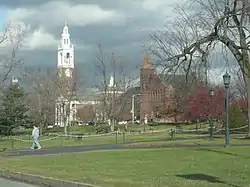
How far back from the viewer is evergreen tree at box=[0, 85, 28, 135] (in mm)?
66188

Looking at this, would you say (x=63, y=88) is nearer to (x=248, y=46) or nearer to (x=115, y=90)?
(x=115, y=90)

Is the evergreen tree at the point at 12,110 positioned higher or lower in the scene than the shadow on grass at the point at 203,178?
higher

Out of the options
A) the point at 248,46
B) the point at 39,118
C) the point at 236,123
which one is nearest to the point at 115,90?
the point at 39,118

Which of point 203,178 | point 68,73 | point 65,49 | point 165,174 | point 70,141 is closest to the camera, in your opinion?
point 203,178

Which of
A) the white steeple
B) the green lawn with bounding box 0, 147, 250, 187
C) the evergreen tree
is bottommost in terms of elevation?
the green lawn with bounding box 0, 147, 250, 187

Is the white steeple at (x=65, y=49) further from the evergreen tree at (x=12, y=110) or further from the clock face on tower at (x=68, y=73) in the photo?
the evergreen tree at (x=12, y=110)

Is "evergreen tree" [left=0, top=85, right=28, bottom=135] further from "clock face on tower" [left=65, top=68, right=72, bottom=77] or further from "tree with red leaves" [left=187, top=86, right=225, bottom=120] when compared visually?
"tree with red leaves" [left=187, top=86, right=225, bottom=120]

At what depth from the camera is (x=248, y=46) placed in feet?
111

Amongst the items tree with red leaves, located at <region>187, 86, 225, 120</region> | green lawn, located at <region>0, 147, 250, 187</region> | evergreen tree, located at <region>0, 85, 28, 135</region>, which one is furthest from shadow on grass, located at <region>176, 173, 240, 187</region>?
evergreen tree, located at <region>0, 85, 28, 135</region>

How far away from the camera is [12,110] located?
220 feet

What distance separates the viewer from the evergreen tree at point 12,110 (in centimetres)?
6619

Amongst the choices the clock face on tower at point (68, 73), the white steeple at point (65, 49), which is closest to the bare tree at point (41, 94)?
the clock face on tower at point (68, 73)

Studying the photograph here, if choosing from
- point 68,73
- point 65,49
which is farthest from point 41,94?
point 65,49

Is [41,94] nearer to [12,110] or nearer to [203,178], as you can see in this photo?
[12,110]
